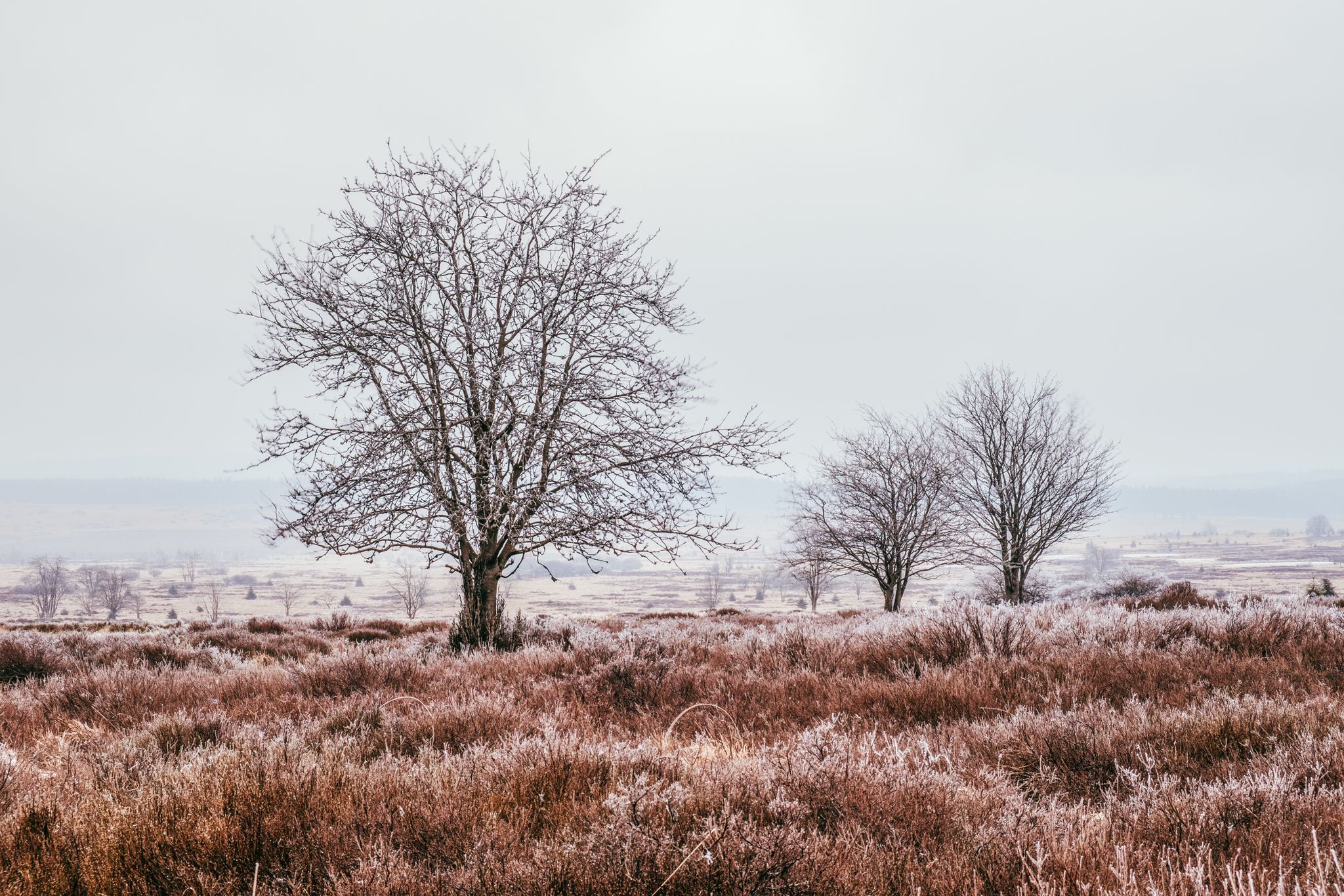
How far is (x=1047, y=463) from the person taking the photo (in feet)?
71.3

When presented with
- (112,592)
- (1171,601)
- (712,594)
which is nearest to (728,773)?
(1171,601)

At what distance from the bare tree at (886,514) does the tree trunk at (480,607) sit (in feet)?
42.9

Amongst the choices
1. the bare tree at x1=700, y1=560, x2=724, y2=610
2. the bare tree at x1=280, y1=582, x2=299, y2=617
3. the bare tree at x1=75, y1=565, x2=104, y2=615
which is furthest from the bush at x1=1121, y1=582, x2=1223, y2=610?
the bare tree at x1=75, y1=565, x2=104, y2=615

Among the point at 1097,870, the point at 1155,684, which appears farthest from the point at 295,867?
the point at 1155,684

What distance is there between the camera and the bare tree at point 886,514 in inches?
795

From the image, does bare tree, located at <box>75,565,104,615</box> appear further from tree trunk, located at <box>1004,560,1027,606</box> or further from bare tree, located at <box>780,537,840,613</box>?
tree trunk, located at <box>1004,560,1027,606</box>

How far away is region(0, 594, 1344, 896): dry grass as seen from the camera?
5.82 feet

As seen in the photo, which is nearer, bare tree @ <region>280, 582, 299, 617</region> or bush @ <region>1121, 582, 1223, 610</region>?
bush @ <region>1121, 582, 1223, 610</region>

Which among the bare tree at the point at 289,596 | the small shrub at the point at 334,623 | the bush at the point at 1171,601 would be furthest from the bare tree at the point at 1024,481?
the bare tree at the point at 289,596

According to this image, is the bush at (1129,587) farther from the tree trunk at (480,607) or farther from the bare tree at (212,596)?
the bare tree at (212,596)

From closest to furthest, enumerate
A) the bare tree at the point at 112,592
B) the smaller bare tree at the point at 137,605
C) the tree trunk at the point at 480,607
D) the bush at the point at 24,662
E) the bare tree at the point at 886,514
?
the bush at the point at 24,662, the tree trunk at the point at 480,607, the bare tree at the point at 886,514, the bare tree at the point at 112,592, the smaller bare tree at the point at 137,605

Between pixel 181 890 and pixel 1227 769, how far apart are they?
12.5ft

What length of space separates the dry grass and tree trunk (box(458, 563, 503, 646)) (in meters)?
3.00

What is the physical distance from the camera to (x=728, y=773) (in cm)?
251
